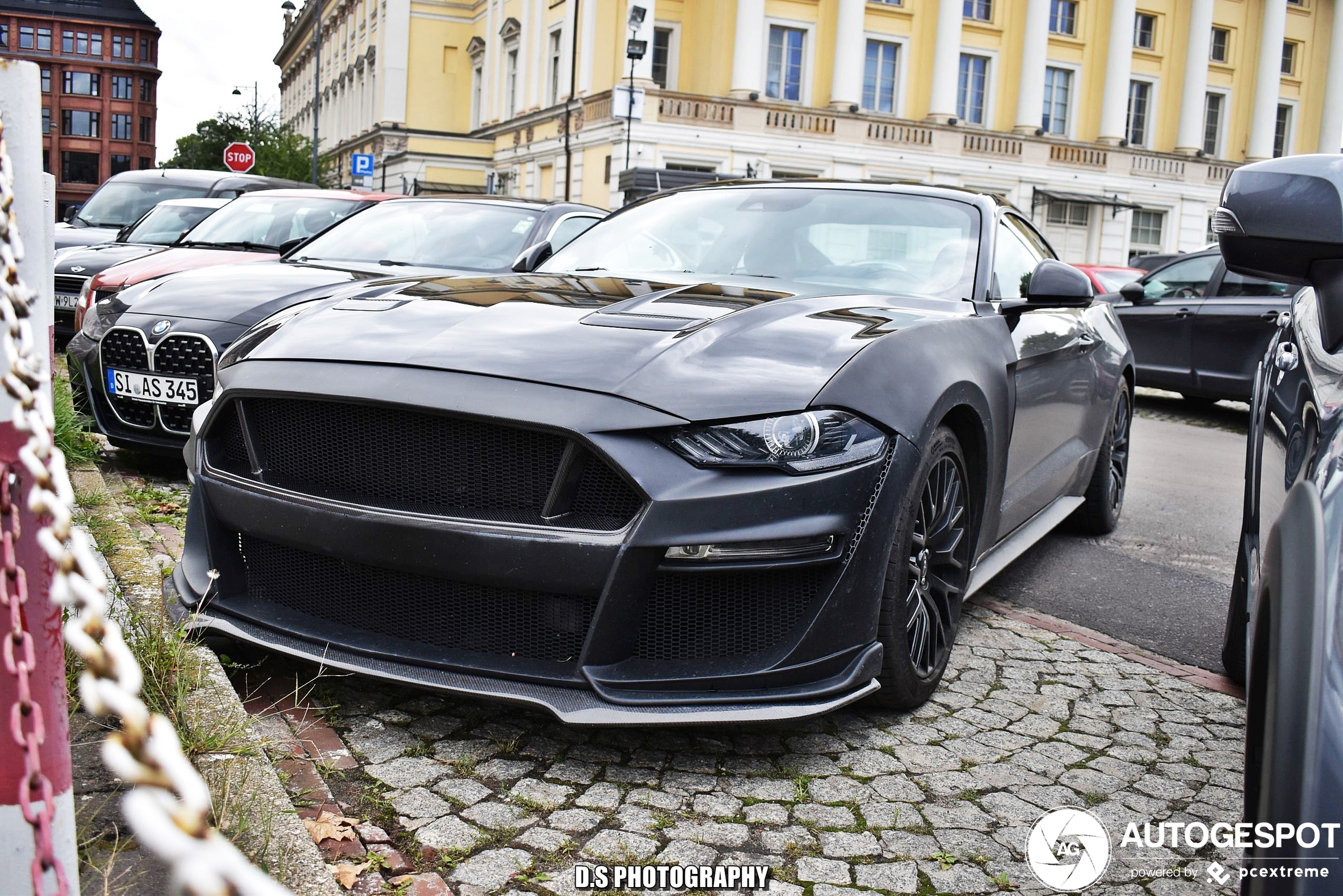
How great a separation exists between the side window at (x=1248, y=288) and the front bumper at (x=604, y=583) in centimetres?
972

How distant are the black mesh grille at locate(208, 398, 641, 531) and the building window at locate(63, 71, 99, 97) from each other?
132047mm

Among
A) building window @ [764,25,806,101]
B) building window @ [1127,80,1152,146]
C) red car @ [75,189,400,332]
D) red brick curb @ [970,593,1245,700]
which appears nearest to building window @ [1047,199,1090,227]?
building window @ [1127,80,1152,146]

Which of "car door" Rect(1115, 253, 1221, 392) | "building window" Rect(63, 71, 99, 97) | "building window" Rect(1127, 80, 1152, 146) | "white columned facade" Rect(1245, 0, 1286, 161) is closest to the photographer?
"car door" Rect(1115, 253, 1221, 392)

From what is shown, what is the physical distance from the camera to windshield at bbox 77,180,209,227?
46.9 ft

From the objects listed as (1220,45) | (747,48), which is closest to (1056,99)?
(1220,45)

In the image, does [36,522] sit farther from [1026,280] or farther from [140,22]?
[140,22]

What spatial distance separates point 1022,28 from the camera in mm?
44750

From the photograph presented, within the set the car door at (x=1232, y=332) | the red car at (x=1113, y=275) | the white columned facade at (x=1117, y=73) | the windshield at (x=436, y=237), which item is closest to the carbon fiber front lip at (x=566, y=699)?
the windshield at (x=436, y=237)

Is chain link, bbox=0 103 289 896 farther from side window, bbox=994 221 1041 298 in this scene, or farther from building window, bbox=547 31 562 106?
building window, bbox=547 31 562 106

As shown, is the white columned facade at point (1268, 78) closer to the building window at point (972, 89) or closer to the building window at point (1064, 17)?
the building window at point (1064, 17)

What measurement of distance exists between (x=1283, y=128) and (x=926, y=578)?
54290 millimetres

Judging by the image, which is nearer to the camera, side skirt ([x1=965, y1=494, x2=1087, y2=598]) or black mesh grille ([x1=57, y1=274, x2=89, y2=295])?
side skirt ([x1=965, y1=494, x2=1087, y2=598])

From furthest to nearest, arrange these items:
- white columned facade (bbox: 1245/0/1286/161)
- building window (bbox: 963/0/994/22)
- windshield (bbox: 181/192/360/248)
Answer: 1. white columned facade (bbox: 1245/0/1286/161)
2. building window (bbox: 963/0/994/22)
3. windshield (bbox: 181/192/360/248)

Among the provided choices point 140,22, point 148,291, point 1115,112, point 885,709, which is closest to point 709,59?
point 1115,112
